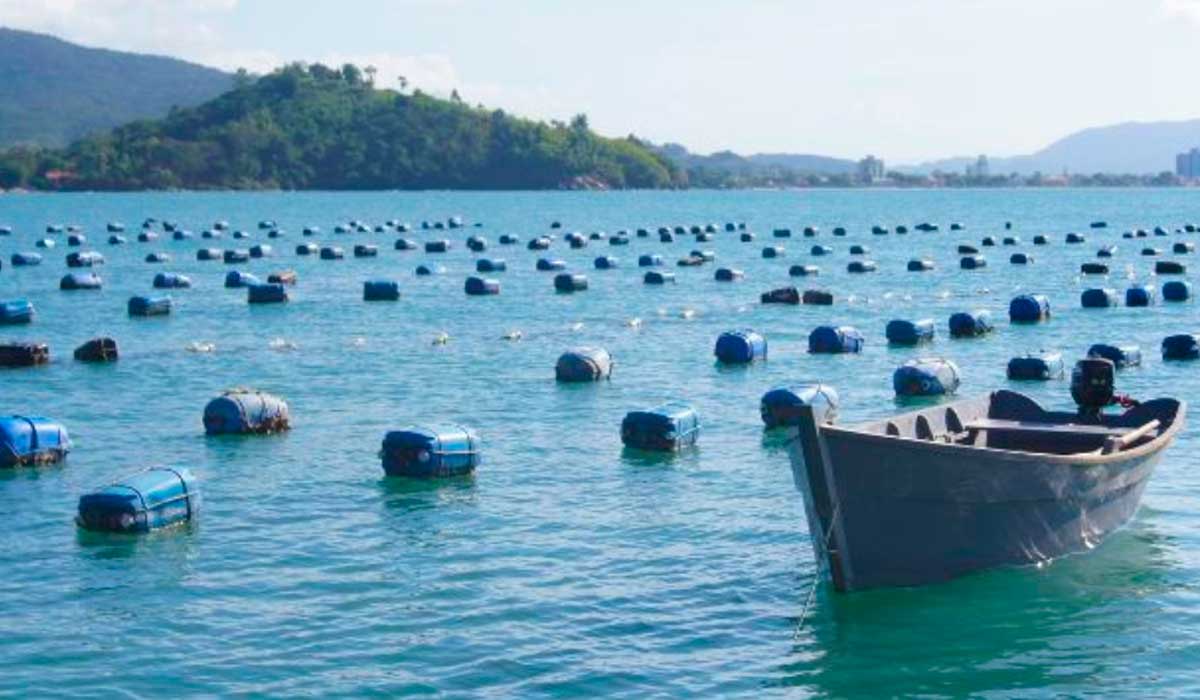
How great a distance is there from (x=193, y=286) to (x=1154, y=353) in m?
57.2

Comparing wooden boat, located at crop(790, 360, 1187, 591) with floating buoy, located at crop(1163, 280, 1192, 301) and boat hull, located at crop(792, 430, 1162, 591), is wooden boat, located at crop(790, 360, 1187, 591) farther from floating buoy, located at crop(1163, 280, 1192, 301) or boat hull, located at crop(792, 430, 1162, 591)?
floating buoy, located at crop(1163, 280, 1192, 301)

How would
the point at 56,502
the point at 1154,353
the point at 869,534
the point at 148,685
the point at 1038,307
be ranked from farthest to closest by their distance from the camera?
1. the point at 1038,307
2. the point at 1154,353
3. the point at 56,502
4. the point at 869,534
5. the point at 148,685

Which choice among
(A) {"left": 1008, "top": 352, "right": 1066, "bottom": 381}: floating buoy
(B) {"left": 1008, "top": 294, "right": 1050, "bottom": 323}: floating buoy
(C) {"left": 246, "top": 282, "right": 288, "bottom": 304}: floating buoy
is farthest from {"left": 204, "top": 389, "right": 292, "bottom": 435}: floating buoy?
(C) {"left": 246, "top": 282, "right": 288, "bottom": 304}: floating buoy

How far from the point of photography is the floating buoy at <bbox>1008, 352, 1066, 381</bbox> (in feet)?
185

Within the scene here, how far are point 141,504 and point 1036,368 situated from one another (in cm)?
3153

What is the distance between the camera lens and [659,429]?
42.9 meters

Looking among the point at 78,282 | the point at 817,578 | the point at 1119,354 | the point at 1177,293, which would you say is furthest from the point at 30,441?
the point at 78,282

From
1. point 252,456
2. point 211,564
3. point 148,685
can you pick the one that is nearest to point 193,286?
point 252,456

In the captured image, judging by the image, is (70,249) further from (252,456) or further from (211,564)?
(211,564)

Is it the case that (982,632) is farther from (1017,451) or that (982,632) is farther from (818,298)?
(818,298)

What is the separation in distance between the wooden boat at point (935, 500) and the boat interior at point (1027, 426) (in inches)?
25.0

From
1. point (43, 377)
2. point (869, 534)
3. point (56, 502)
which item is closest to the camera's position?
point (869, 534)

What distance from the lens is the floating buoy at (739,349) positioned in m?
61.6

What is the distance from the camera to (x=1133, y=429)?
116ft
